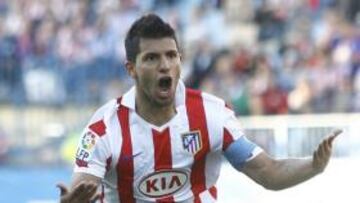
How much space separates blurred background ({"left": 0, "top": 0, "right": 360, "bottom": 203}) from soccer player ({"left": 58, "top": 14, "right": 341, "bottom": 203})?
368 cm

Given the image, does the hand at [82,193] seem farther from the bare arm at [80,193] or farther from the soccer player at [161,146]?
the soccer player at [161,146]

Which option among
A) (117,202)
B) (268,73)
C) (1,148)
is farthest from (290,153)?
(117,202)

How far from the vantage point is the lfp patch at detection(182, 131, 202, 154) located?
16.9 feet

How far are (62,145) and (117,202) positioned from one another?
597 cm

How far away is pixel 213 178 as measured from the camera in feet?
17.3

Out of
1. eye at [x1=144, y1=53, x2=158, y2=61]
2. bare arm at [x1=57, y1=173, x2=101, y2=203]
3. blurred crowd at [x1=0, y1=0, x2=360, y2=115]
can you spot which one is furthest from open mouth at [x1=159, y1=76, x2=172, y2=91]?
blurred crowd at [x1=0, y1=0, x2=360, y2=115]

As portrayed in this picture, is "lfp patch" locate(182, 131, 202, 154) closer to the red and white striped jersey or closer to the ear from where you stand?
the red and white striped jersey

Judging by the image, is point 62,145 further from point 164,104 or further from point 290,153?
point 164,104

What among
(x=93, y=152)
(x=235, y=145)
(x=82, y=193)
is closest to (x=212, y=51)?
(x=235, y=145)

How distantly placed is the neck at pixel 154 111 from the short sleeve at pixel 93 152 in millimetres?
205

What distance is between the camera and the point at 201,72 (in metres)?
12.1

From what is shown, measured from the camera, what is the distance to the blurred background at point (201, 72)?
32.1 feet

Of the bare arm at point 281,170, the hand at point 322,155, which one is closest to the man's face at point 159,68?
the bare arm at point 281,170

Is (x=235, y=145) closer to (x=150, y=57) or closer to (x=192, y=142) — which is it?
(x=192, y=142)
